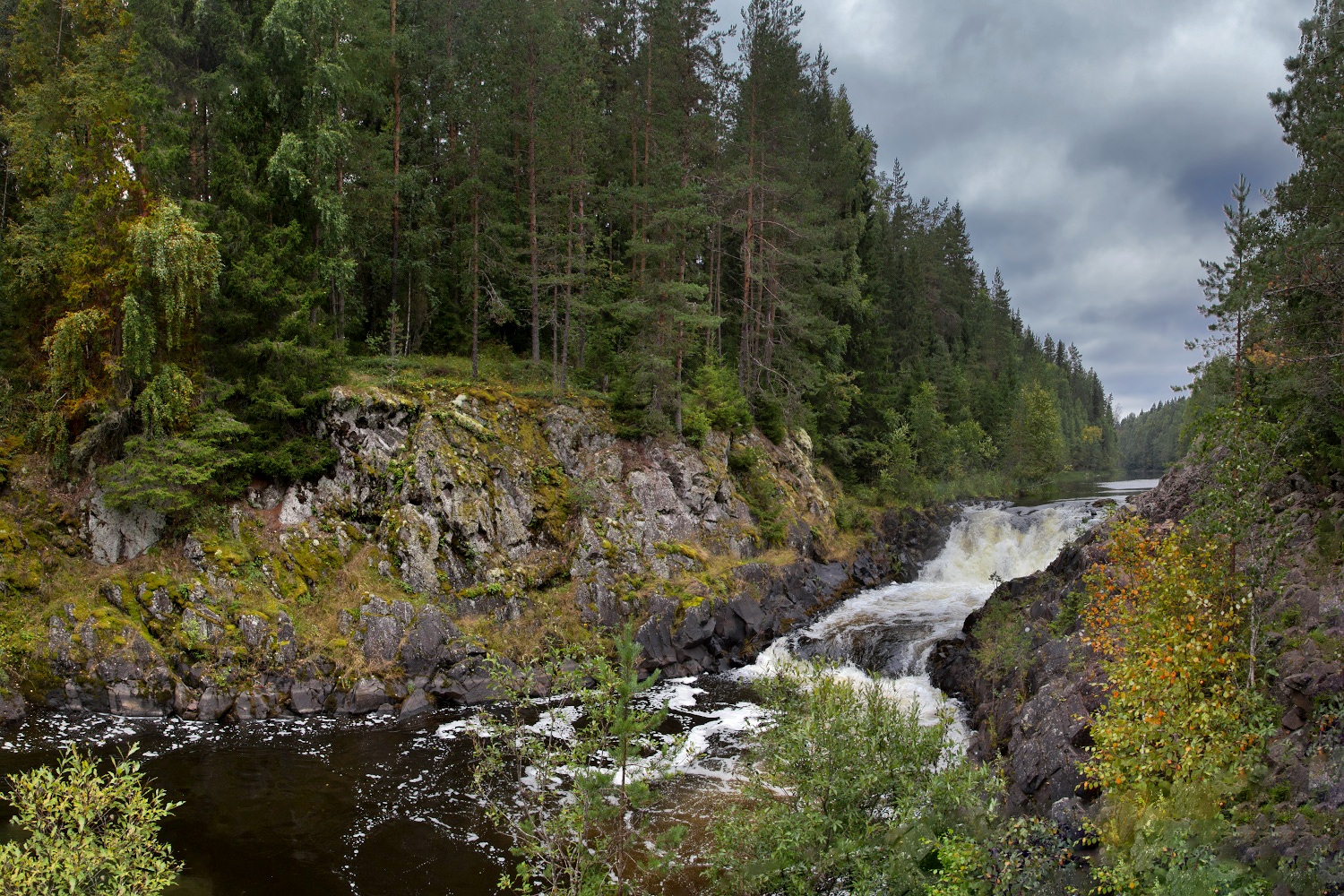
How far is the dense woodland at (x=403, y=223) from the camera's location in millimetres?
17391

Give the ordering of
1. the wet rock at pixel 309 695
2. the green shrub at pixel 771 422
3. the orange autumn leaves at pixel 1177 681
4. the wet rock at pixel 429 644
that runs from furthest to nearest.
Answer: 1. the green shrub at pixel 771 422
2. the wet rock at pixel 429 644
3. the wet rock at pixel 309 695
4. the orange autumn leaves at pixel 1177 681

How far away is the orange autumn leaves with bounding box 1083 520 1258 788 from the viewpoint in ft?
24.9

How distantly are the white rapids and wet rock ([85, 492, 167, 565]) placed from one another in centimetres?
1495

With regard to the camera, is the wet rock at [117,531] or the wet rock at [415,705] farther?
the wet rock at [117,531]

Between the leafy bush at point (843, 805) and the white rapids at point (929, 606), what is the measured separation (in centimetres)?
115

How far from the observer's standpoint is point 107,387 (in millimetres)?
17547

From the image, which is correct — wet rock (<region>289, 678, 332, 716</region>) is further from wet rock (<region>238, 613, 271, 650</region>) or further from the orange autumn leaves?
the orange autumn leaves

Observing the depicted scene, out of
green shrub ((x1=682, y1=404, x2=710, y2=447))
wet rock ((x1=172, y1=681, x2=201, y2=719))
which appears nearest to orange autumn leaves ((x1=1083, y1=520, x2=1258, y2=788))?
wet rock ((x1=172, y1=681, x2=201, y2=719))

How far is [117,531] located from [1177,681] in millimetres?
20977

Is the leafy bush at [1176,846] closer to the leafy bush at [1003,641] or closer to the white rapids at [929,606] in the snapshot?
the white rapids at [929,606]

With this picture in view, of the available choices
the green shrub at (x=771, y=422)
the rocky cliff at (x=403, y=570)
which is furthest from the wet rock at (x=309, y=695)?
the green shrub at (x=771, y=422)

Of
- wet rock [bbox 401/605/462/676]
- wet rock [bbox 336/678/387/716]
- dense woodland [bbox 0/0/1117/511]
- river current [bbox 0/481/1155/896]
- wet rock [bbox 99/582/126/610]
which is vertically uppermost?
dense woodland [bbox 0/0/1117/511]

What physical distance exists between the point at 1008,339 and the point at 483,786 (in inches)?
2802

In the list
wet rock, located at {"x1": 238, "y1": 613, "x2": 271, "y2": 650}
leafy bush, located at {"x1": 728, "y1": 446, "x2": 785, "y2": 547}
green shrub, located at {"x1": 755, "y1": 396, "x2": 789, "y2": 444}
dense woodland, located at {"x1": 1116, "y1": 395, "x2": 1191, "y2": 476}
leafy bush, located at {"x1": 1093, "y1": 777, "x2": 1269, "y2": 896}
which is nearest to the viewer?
leafy bush, located at {"x1": 1093, "y1": 777, "x2": 1269, "y2": 896}
